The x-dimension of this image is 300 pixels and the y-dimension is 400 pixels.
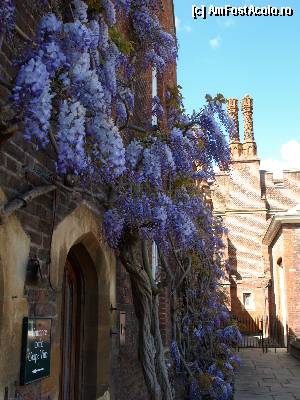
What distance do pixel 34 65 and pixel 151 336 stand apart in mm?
3548

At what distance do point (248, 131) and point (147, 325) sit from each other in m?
33.1

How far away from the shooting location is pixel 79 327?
17.3 ft

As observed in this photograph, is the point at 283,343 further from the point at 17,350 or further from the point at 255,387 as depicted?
the point at 17,350

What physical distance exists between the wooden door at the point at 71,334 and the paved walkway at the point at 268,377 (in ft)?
19.4

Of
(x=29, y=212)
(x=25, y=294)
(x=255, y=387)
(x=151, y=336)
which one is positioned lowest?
(x=255, y=387)

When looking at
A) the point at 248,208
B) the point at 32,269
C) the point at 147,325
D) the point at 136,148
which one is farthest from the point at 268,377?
the point at 248,208

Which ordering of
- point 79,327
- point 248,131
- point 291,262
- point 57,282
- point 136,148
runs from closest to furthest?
1. point 57,282
2. point 136,148
3. point 79,327
4. point 291,262
5. point 248,131

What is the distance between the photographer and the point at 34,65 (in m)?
2.58

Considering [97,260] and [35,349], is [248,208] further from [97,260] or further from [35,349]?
[35,349]

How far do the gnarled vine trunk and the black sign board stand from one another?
4.68 feet

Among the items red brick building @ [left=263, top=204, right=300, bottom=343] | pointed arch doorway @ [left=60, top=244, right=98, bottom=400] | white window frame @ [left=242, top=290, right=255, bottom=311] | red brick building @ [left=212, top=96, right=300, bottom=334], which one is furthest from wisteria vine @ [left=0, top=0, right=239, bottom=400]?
red brick building @ [left=212, top=96, right=300, bottom=334]

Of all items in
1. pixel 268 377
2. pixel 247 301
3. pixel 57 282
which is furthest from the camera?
pixel 247 301

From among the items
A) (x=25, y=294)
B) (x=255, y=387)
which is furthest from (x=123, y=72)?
(x=255, y=387)

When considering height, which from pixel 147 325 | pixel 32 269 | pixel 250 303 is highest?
pixel 32 269
